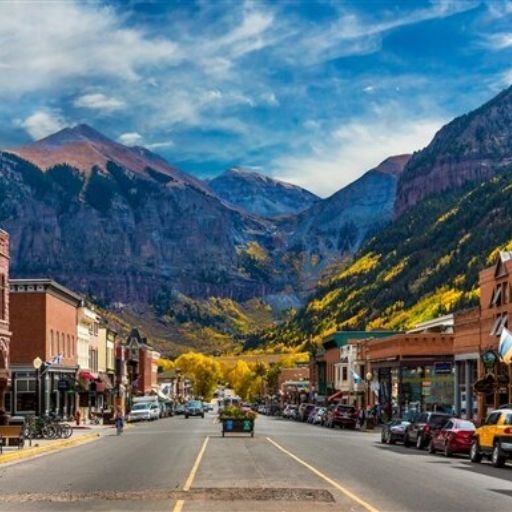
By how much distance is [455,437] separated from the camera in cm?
4516

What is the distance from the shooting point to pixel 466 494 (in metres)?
26.0

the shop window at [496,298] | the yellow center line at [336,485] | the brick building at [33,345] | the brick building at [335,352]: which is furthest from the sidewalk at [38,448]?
the brick building at [335,352]

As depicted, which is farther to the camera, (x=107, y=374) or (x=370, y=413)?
(x=107, y=374)

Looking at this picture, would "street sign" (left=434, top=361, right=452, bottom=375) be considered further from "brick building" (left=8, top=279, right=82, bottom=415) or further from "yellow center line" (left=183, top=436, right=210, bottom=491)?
"yellow center line" (left=183, top=436, right=210, bottom=491)

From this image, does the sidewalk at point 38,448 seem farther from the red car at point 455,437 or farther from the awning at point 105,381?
the awning at point 105,381

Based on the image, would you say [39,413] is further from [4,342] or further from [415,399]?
[415,399]

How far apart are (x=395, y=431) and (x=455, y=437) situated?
1121 centimetres

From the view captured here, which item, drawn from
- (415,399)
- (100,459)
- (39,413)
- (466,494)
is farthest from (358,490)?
(415,399)

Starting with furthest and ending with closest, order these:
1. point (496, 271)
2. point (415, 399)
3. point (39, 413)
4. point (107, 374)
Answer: point (107, 374), point (415, 399), point (39, 413), point (496, 271)

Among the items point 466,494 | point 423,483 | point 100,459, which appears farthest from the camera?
point 100,459

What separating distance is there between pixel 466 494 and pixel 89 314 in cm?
8412

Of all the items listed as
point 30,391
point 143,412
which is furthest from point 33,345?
point 143,412

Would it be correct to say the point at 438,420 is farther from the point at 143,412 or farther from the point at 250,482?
the point at 143,412

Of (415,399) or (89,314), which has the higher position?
(89,314)
